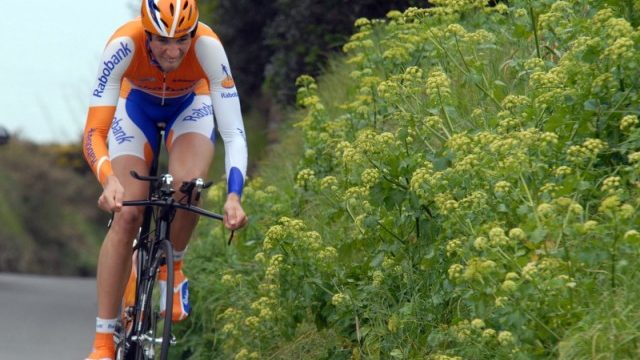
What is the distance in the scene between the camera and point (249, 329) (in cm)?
812

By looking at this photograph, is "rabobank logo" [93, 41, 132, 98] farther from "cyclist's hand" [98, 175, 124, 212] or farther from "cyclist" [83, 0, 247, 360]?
"cyclist's hand" [98, 175, 124, 212]

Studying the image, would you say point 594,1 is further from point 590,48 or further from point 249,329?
point 249,329

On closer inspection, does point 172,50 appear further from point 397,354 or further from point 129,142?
point 397,354

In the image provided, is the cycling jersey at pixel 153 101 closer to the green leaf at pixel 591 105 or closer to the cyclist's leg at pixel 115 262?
the cyclist's leg at pixel 115 262

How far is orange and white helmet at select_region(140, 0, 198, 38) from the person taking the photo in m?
6.89

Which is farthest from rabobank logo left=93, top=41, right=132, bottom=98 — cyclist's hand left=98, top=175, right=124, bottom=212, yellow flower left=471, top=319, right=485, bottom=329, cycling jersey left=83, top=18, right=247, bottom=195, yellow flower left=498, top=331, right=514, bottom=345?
yellow flower left=498, top=331, right=514, bottom=345

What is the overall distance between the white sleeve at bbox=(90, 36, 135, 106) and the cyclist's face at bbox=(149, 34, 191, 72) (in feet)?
0.73

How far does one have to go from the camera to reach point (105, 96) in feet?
23.6

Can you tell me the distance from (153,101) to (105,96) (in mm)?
617

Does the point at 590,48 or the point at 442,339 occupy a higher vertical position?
the point at 590,48

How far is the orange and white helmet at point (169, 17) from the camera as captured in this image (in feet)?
22.6

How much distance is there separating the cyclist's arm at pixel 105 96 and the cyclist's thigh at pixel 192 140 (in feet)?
1.56

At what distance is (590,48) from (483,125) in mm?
1002

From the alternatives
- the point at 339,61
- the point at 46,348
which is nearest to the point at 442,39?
the point at 46,348
